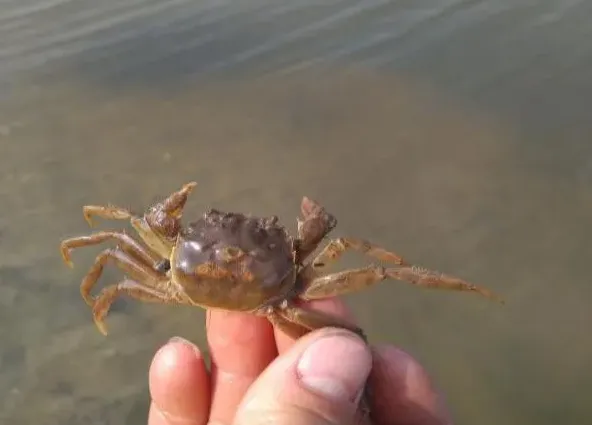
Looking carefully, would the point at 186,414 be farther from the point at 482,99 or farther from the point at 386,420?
the point at 482,99

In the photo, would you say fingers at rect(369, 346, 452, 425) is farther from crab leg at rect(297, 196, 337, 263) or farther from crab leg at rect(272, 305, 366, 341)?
crab leg at rect(297, 196, 337, 263)

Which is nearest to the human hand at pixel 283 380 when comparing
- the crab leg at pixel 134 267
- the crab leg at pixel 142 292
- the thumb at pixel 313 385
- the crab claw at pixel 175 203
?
the thumb at pixel 313 385

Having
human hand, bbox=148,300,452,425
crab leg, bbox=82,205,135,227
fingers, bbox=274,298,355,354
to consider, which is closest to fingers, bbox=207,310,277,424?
human hand, bbox=148,300,452,425

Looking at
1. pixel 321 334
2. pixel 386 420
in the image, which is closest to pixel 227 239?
pixel 321 334

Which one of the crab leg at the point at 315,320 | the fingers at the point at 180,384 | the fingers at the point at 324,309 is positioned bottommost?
the fingers at the point at 180,384

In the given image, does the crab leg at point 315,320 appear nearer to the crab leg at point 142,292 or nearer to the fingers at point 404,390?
the fingers at point 404,390

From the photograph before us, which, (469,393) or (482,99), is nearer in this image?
(469,393)

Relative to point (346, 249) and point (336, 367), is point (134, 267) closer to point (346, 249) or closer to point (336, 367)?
point (346, 249)
